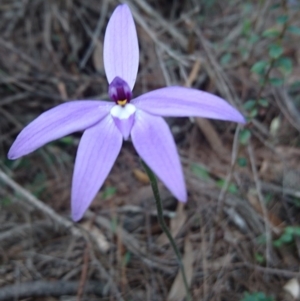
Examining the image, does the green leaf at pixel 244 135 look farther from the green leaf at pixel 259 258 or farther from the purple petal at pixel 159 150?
the purple petal at pixel 159 150

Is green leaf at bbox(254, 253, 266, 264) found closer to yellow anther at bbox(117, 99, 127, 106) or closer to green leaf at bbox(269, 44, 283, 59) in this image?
green leaf at bbox(269, 44, 283, 59)

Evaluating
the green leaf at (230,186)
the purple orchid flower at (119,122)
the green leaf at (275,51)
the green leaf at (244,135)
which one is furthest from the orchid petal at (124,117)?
the green leaf at (230,186)

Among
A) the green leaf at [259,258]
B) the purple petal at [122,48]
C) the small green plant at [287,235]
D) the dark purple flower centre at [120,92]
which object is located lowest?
the green leaf at [259,258]

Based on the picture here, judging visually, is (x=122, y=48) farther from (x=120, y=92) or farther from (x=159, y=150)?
(x=159, y=150)

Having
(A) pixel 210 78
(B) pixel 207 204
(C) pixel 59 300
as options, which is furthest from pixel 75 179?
(A) pixel 210 78


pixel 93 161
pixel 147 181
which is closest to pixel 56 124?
pixel 93 161

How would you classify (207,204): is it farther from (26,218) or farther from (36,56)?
(36,56)
